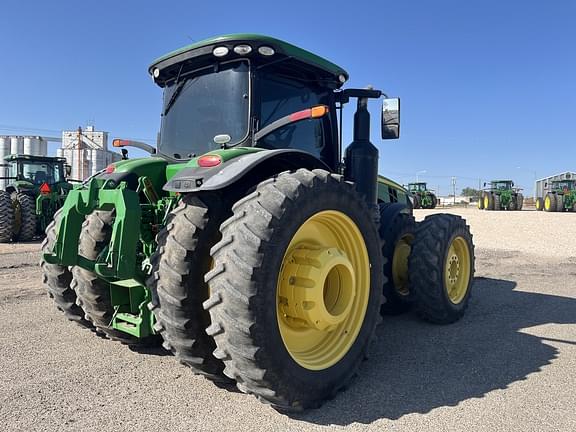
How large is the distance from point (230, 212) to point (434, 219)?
8.74ft

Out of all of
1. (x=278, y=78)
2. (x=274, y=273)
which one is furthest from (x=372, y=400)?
(x=278, y=78)

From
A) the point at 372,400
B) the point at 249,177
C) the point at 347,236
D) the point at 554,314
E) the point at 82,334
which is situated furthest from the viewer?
the point at 554,314

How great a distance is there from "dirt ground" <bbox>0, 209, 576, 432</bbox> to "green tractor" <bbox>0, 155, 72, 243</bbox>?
26.0ft

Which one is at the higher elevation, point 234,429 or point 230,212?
point 230,212

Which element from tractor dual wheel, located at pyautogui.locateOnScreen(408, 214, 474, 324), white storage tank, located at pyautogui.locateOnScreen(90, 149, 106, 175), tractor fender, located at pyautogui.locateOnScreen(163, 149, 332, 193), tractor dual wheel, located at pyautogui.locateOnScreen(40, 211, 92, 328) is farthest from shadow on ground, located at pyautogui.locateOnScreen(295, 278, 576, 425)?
white storage tank, located at pyautogui.locateOnScreen(90, 149, 106, 175)

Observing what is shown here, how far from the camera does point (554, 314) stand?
5145 millimetres

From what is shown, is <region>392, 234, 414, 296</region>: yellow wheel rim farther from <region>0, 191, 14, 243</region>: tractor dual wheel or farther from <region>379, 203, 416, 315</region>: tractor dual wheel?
<region>0, 191, 14, 243</region>: tractor dual wheel

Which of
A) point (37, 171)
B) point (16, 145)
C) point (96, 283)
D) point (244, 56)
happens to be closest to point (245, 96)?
point (244, 56)

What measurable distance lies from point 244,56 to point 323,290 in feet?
6.05

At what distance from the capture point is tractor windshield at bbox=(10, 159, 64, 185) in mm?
14586

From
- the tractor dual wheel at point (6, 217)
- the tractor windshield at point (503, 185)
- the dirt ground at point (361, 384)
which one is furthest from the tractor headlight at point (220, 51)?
the tractor windshield at point (503, 185)

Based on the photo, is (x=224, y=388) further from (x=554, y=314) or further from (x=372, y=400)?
(x=554, y=314)

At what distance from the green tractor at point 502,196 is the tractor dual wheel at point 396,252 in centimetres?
3078

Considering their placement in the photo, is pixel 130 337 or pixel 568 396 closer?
pixel 568 396
